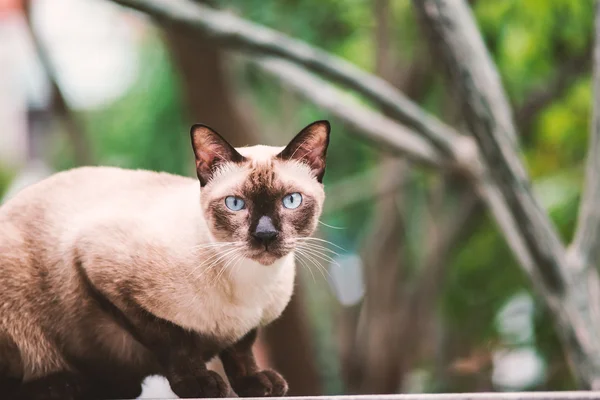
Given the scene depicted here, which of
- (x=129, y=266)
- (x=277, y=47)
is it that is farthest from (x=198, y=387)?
(x=277, y=47)

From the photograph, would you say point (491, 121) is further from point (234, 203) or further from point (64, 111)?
point (64, 111)

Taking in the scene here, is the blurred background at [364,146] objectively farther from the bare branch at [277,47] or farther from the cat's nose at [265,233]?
the cat's nose at [265,233]

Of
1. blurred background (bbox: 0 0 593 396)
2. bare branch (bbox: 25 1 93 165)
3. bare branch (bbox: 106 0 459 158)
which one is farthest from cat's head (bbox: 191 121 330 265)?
bare branch (bbox: 25 1 93 165)

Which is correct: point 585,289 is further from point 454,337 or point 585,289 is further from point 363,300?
point 454,337

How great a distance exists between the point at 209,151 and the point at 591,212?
6.08 feet

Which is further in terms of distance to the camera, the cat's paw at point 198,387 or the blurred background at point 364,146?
the blurred background at point 364,146

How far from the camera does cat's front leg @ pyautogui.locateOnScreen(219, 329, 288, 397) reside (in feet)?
4.79

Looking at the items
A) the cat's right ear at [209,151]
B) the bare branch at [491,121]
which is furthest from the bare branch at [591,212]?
the cat's right ear at [209,151]

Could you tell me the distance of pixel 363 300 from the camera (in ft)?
15.0

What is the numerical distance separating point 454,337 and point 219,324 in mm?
3836

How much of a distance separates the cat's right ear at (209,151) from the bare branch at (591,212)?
1.76m

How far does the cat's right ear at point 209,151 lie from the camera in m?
1.38


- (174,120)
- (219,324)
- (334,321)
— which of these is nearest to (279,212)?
(219,324)

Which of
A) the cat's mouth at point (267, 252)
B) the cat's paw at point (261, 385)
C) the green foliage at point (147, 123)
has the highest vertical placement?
the green foliage at point (147, 123)
